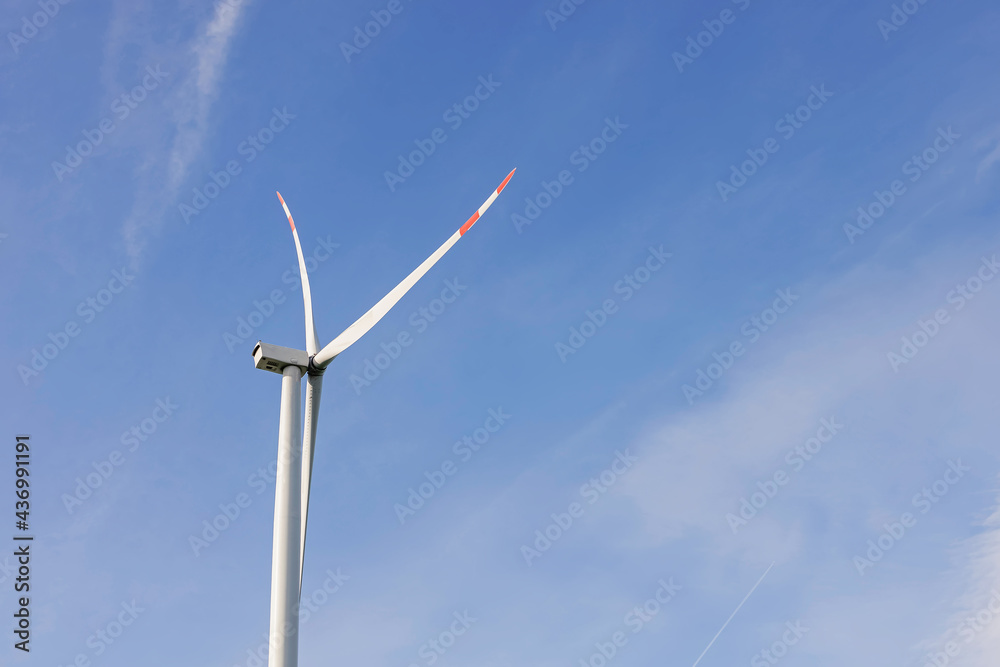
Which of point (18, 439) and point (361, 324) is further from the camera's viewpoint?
point (18, 439)

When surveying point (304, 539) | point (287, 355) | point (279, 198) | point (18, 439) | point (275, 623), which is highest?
point (279, 198)

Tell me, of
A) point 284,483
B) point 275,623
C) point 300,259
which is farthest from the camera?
point 300,259

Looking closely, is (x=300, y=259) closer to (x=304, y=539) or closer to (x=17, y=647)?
(x=304, y=539)

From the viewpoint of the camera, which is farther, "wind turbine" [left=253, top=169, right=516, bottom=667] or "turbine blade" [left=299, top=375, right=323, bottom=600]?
"turbine blade" [left=299, top=375, right=323, bottom=600]

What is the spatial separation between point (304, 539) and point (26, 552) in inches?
437

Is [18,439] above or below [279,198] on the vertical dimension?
below

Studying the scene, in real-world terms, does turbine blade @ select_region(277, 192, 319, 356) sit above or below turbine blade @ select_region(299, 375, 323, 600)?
above

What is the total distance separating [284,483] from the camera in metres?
23.5

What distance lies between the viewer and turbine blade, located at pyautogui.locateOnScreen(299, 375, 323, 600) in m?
23.7

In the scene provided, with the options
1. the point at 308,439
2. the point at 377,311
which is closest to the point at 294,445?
the point at 308,439

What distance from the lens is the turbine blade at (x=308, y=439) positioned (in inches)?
933

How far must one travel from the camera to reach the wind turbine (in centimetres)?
2195

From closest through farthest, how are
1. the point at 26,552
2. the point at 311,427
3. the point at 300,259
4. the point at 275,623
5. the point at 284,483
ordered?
the point at 275,623 < the point at 284,483 < the point at 311,427 < the point at 26,552 < the point at 300,259

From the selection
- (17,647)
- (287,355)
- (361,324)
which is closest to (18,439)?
(17,647)
